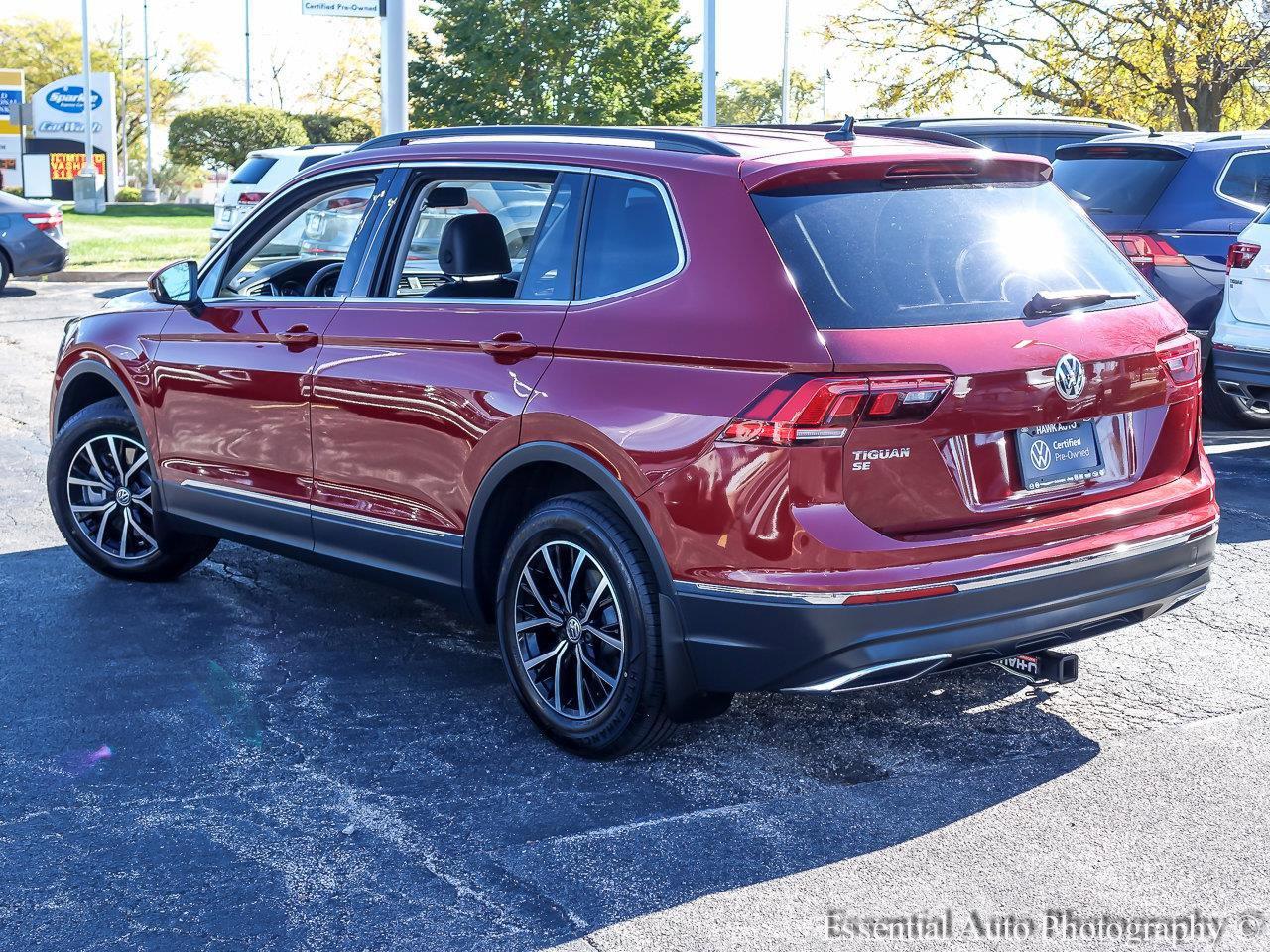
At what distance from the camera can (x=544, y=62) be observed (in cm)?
4631

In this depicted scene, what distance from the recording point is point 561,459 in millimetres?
4469

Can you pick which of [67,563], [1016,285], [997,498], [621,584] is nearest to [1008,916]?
[997,498]

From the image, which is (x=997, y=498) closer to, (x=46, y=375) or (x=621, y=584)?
(x=621, y=584)

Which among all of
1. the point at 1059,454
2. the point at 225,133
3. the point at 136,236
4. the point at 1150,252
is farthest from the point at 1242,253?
the point at 225,133

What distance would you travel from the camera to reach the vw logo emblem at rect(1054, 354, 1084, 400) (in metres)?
4.20

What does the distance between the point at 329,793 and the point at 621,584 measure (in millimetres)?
999

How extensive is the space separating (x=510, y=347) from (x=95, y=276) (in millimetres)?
18999

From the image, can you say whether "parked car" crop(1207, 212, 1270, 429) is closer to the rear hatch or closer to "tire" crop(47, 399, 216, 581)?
the rear hatch

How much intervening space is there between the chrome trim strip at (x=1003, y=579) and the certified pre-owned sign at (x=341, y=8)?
10.5 m

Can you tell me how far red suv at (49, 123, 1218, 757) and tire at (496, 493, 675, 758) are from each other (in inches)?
0.4

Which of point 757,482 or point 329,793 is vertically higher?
point 757,482

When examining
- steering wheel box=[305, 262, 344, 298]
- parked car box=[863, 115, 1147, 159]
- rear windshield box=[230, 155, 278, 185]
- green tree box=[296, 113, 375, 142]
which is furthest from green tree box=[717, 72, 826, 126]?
steering wheel box=[305, 262, 344, 298]

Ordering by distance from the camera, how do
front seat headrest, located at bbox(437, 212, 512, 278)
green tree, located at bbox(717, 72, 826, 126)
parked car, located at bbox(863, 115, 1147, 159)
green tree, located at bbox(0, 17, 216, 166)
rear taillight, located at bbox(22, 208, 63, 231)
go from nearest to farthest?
front seat headrest, located at bbox(437, 212, 512, 278) → parked car, located at bbox(863, 115, 1147, 159) → rear taillight, located at bbox(22, 208, 63, 231) → green tree, located at bbox(0, 17, 216, 166) → green tree, located at bbox(717, 72, 826, 126)

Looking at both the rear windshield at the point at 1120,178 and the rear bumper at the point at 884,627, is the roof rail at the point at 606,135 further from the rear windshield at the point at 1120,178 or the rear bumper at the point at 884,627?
the rear windshield at the point at 1120,178
